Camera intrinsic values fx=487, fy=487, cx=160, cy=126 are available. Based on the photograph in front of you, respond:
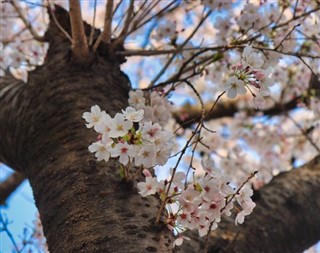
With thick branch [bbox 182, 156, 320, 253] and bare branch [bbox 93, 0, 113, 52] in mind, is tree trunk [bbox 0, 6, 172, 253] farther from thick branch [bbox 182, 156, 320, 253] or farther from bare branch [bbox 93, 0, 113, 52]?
thick branch [bbox 182, 156, 320, 253]

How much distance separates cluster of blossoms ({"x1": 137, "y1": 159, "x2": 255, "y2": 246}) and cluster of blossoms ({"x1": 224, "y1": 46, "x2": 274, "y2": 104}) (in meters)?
0.19

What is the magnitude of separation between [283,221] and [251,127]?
181 centimetres

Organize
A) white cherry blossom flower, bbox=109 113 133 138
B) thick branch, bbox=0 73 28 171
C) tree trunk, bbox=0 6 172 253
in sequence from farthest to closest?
thick branch, bbox=0 73 28 171, tree trunk, bbox=0 6 172 253, white cherry blossom flower, bbox=109 113 133 138

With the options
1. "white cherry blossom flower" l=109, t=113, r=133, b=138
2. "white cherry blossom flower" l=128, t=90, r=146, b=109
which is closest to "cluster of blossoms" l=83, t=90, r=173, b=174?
"white cherry blossom flower" l=109, t=113, r=133, b=138

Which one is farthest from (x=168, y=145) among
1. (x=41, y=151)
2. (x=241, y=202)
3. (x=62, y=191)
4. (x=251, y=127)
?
(x=251, y=127)

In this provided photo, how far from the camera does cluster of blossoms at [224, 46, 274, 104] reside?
1119 mm

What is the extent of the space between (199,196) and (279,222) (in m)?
0.80

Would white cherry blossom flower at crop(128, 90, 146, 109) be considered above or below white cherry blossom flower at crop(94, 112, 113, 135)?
above

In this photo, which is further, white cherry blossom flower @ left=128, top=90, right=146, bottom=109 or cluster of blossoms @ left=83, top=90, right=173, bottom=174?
white cherry blossom flower @ left=128, top=90, right=146, bottom=109

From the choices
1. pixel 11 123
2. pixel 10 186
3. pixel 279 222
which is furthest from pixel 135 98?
pixel 10 186

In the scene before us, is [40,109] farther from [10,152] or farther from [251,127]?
[251,127]

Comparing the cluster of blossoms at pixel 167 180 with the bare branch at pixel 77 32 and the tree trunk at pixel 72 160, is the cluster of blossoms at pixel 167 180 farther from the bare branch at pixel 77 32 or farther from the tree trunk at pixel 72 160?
the bare branch at pixel 77 32

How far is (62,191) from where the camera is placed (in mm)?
1334

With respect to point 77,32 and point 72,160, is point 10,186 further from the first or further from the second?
point 72,160
